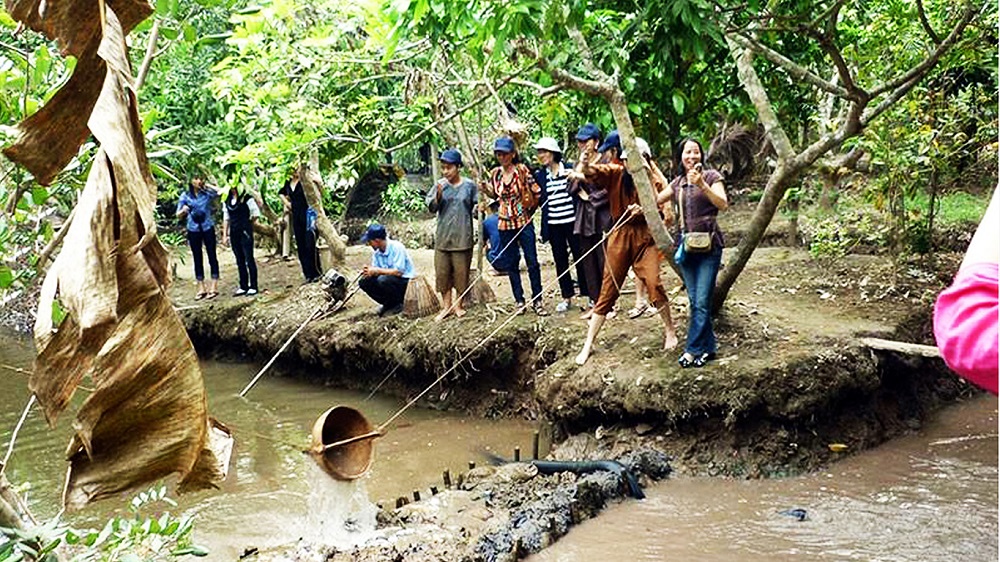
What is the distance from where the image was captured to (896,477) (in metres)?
6.26

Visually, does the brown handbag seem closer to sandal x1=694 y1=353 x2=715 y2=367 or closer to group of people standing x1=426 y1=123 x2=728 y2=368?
group of people standing x1=426 y1=123 x2=728 y2=368

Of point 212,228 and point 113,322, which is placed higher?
point 113,322

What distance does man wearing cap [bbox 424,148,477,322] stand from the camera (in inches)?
356

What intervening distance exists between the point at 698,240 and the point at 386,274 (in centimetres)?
380

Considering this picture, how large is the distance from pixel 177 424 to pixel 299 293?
9.60 metres

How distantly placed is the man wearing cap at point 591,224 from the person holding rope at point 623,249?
30 cm

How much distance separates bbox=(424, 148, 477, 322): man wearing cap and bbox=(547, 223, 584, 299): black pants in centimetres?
79

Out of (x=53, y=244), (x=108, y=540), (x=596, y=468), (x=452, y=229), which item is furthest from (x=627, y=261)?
(x=108, y=540)

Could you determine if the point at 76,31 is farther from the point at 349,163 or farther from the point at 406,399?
the point at 406,399

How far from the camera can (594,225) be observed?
26.5 ft

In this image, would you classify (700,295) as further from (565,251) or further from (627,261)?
(565,251)

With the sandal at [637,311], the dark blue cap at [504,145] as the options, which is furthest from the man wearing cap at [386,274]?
the sandal at [637,311]

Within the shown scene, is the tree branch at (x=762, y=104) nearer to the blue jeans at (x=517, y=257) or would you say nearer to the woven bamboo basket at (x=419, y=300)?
the blue jeans at (x=517, y=257)

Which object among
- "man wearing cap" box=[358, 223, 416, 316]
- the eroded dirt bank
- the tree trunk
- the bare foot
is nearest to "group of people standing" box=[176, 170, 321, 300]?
the tree trunk
